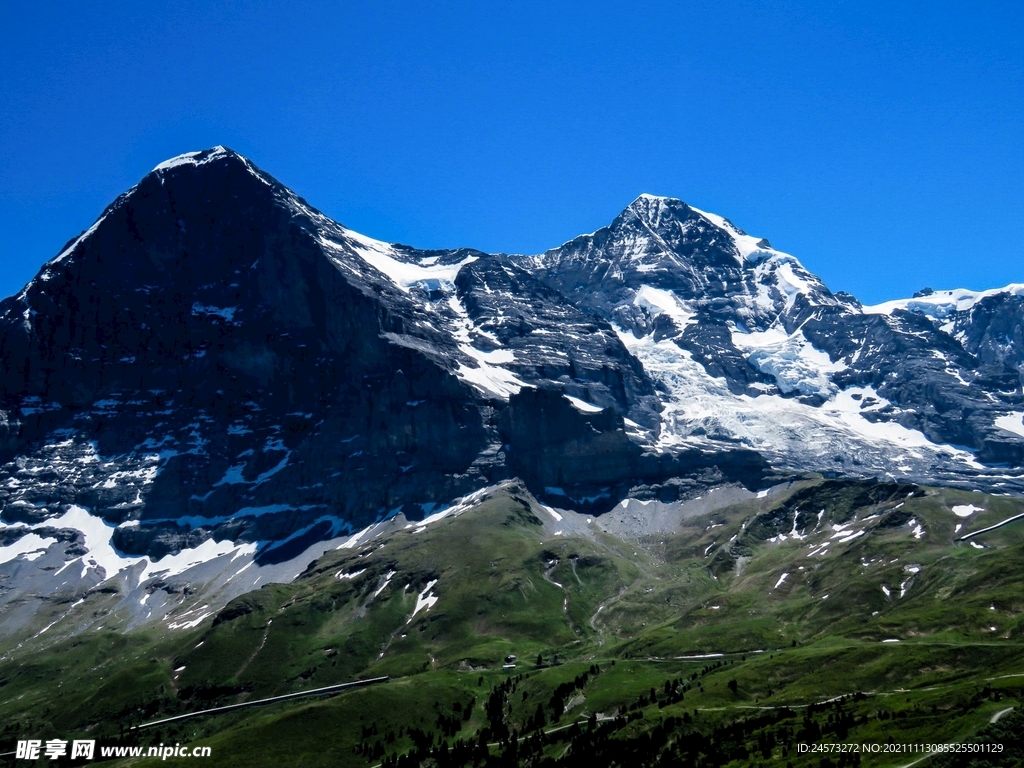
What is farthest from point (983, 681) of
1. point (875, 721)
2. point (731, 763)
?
point (731, 763)

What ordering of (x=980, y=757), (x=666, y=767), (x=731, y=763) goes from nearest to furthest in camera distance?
(x=980, y=757) → (x=731, y=763) → (x=666, y=767)

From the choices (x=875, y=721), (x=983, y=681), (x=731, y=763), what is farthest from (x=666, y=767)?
(x=983, y=681)

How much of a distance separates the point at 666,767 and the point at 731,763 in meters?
16.7

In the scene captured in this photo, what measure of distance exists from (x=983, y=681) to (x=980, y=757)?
61.7 meters

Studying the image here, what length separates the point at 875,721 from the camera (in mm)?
184500

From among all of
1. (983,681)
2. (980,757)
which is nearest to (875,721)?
(983,681)

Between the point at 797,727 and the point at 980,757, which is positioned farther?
the point at 797,727

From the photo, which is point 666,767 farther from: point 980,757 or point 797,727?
point 980,757

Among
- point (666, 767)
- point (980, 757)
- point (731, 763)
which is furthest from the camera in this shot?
point (666, 767)

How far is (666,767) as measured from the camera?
19638cm

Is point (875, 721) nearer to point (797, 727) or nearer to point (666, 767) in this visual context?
point (797, 727)

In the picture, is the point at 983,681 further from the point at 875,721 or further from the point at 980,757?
the point at 980,757

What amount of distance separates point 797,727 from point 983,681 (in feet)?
126

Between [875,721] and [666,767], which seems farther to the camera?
[666,767]
